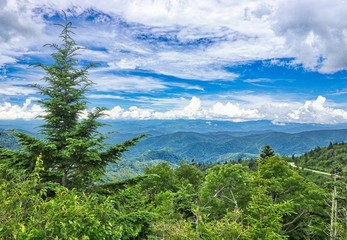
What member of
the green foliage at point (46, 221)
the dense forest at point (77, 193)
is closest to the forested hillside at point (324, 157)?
the dense forest at point (77, 193)

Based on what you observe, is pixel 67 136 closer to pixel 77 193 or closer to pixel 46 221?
pixel 77 193

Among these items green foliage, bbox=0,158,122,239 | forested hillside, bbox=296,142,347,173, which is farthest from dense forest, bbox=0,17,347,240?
forested hillside, bbox=296,142,347,173

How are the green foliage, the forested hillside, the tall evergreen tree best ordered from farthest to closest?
1. the forested hillside
2. the tall evergreen tree
3. the green foliage

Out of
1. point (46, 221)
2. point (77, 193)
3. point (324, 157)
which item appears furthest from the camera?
point (324, 157)

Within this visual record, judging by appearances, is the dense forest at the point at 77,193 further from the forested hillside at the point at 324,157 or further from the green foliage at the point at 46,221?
the forested hillside at the point at 324,157

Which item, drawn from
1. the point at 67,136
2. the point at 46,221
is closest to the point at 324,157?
the point at 67,136

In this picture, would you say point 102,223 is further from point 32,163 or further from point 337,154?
point 337,154

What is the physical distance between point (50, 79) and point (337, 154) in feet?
535

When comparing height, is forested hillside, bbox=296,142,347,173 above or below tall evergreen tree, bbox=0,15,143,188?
below

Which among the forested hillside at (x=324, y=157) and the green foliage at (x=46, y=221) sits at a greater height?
the green foliage at (x=46, y=221)


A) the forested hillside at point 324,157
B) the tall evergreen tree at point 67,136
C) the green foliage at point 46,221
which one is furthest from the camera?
the forested hillside at point 324,157

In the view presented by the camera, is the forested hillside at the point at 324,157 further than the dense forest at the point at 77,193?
Yes

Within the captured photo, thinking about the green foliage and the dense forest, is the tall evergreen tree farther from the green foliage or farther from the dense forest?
the green foliage

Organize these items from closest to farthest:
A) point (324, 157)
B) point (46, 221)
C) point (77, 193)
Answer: point (46, 221)
point (77, 193)
point (324, 157)
